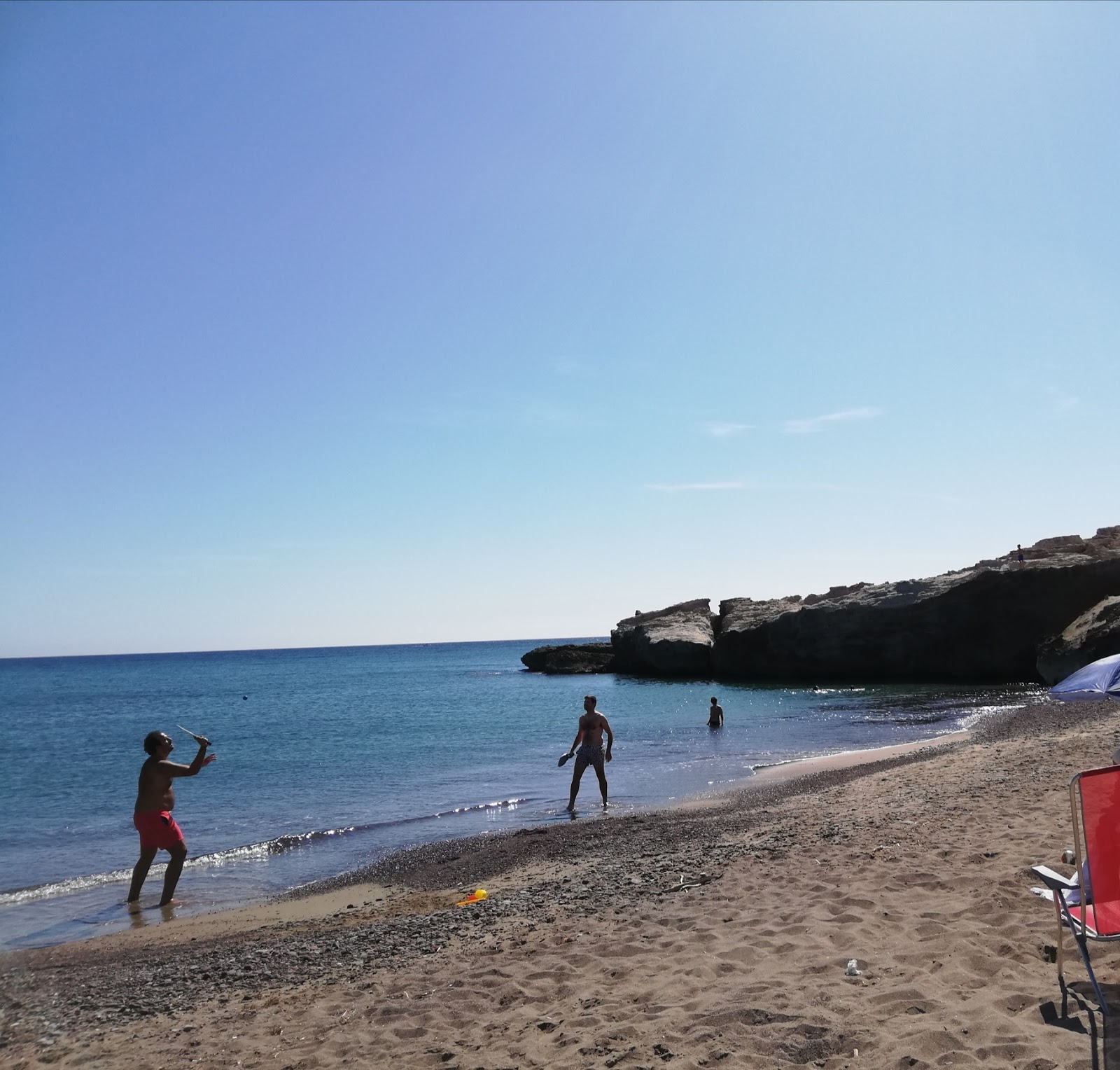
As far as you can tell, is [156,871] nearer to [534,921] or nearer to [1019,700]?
[534,921]

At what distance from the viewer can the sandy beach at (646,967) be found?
4.19 m

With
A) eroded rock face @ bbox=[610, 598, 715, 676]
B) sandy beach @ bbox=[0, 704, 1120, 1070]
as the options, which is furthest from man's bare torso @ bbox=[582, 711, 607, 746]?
eroded rock face @ bbox=[610, 598, 715, 676]

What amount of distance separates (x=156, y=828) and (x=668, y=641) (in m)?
44.3

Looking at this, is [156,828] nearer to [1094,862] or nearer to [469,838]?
[469,838]

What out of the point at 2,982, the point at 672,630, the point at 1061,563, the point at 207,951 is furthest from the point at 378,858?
the point at 672,630

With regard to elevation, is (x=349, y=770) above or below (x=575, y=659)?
below

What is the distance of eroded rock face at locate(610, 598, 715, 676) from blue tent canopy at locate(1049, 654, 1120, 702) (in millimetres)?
46999

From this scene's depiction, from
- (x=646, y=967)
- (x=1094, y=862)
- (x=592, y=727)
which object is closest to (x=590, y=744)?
(x=592, y=727)

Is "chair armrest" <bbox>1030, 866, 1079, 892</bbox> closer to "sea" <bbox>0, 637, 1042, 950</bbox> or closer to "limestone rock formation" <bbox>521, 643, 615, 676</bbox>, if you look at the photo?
"sea" <bbox>0, 637, 1042, 950</bbox>

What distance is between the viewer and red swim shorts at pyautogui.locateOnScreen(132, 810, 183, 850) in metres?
9.51

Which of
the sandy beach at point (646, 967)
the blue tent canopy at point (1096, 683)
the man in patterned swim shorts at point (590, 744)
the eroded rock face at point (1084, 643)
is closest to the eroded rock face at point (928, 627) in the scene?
the eroded rock face at point (1084, 643)

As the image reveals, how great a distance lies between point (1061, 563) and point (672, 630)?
74.5 ft

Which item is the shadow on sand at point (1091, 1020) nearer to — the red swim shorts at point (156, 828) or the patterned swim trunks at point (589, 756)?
the red swim shorts at point (156, 828)

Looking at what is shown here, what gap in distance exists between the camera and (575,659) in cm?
7056
